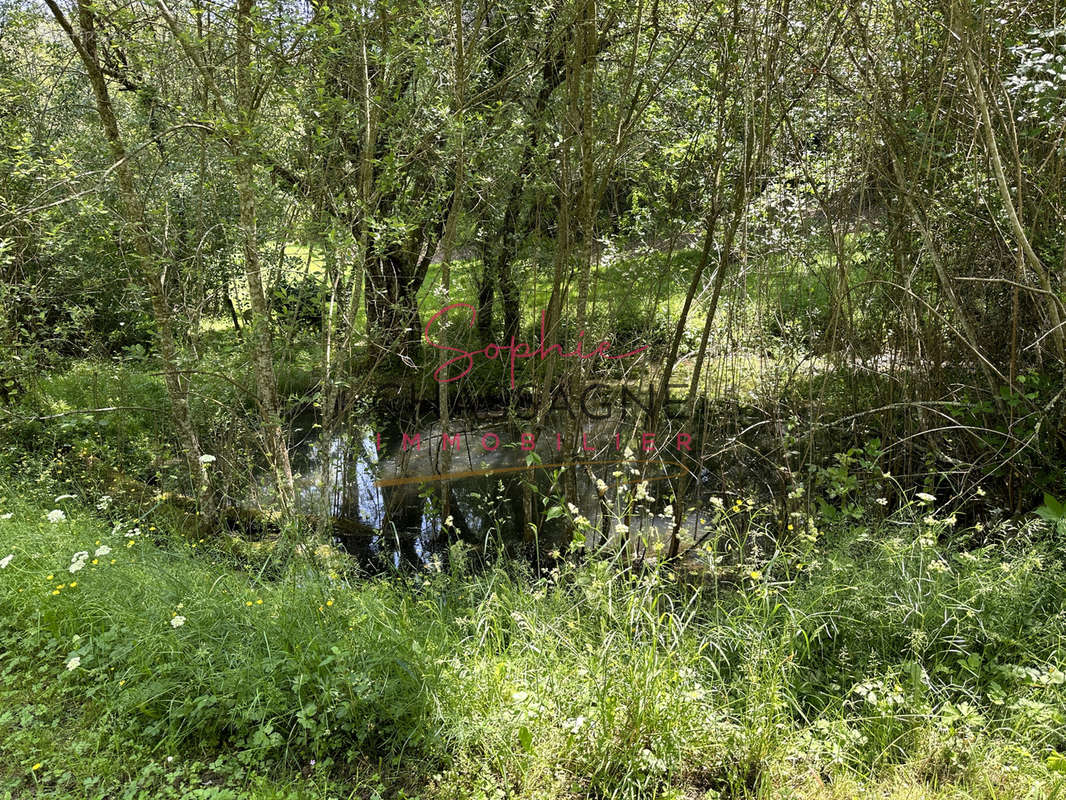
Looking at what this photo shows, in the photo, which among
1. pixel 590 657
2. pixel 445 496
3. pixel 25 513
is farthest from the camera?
pixel 445 496

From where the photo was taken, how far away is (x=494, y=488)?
19.4 feet

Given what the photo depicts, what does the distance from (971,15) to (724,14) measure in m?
1.12

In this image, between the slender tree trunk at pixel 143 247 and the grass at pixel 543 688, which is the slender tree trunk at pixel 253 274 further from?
the grass at pixel 543 688

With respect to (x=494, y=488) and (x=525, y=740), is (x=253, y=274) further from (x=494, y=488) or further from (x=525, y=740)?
(x=494, y=488)

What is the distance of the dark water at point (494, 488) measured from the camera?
434 cm

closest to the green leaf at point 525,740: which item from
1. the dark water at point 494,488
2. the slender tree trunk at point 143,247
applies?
the dark water at point 494,488

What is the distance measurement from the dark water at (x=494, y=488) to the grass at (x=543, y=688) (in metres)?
1.43

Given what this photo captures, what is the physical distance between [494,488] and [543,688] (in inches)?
146

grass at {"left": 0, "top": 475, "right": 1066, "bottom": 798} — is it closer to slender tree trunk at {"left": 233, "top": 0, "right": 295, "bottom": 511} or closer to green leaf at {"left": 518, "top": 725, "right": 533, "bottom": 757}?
green leaf at {"left": 518, "top": 725, "right": 533, "bottom": 757}

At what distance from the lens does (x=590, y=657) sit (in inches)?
90.6

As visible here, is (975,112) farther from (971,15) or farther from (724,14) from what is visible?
(724,14)

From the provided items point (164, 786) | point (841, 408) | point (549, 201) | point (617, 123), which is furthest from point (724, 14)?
point (164, 786)

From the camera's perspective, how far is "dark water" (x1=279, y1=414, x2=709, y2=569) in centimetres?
434

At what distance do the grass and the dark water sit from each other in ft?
4.70
